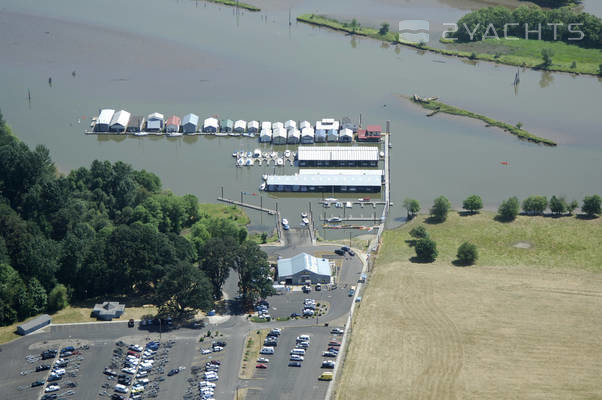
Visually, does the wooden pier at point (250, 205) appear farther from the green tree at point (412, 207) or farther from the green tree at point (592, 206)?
the green tree at point (592, 206)

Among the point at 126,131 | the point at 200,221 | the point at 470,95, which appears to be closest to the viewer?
the point at 200,221

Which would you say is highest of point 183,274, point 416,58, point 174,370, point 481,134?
point 416,58

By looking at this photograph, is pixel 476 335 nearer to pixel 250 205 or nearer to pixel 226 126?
pixel 250 205

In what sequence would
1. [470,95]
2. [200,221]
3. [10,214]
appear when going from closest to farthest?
[10,214] < [200,221] < [470,95]

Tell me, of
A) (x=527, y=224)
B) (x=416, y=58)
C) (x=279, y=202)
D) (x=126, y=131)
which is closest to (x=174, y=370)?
(x=279, y=202)

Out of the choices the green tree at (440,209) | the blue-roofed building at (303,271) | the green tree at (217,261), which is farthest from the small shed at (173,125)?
the green tree at (217,261)

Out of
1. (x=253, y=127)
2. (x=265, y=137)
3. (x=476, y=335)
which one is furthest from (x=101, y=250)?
(x=253, y=127)

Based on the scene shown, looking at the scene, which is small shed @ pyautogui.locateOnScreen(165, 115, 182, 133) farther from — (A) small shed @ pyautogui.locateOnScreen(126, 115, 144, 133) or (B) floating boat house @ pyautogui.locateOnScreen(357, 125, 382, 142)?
(B) floating boat house @ pyautogui.locateOnScreen(357, 125, 382, 142)

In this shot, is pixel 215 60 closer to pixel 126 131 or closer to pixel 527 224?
pixel 126 131

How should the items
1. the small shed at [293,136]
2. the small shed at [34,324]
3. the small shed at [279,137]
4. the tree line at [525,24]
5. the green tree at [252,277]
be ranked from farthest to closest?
the tree line at [525,24], the small shed at [293,136], the small shed at [279,137], the green tree at [252,277], the small shed at [34,324]
